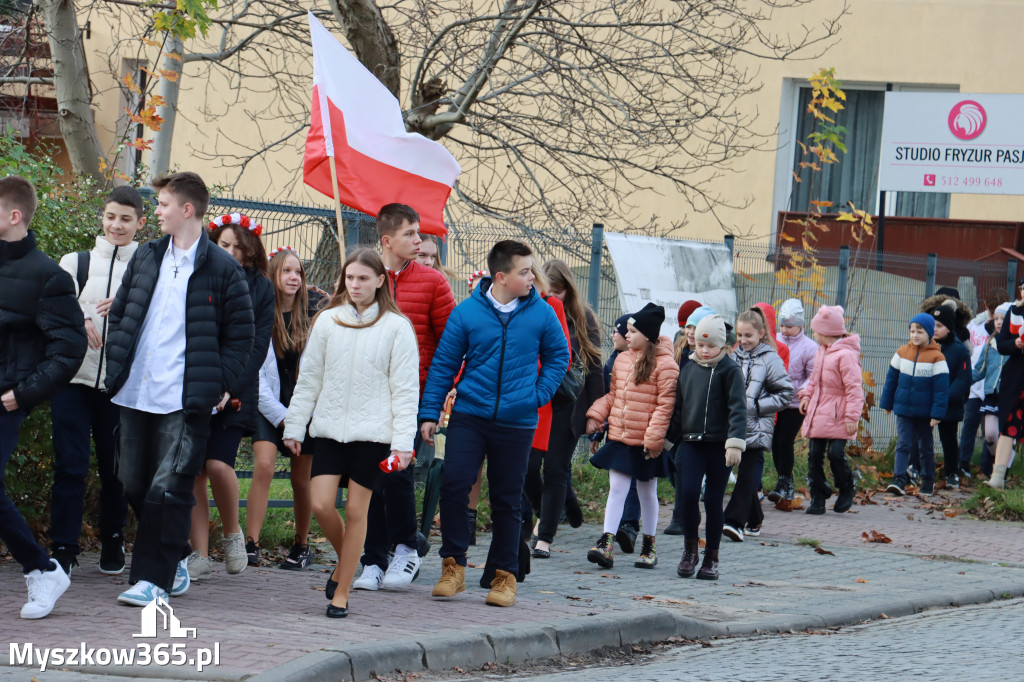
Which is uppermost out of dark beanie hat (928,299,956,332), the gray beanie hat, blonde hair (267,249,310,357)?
dark beanie hat (928,299,956,332)

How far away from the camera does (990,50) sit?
818 inches

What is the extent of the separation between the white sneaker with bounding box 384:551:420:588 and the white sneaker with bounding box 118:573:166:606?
57.3 inches

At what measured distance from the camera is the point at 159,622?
6047 mm

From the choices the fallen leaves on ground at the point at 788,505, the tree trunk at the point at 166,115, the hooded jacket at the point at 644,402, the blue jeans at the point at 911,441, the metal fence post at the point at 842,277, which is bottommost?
the fallen leaves on ground at the point at 788,505

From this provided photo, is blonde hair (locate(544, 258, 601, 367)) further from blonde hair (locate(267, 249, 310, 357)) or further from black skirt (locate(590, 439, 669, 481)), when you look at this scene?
blonde hair (locate(267, 249, 310, 357))

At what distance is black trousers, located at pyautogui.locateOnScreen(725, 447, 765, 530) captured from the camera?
10.1 meters

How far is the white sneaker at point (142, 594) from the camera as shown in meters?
6.29

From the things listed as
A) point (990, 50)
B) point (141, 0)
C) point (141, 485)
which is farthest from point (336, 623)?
point (990, 50)

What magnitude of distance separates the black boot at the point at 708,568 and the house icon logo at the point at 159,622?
366cm

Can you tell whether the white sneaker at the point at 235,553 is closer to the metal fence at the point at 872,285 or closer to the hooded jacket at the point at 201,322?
the hooded jacket at the point at 201,322

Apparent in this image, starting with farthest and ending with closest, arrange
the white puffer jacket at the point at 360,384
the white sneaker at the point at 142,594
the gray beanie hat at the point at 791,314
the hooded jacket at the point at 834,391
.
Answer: the gray beanie hat at the point at 791,314
the hooded jacket at the point at 834,391
the white puffer jacket at the point at 360,384
the white sneaker at the point at 142,594

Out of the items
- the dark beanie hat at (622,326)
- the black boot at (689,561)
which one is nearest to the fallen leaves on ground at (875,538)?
the black boot at (689,561)

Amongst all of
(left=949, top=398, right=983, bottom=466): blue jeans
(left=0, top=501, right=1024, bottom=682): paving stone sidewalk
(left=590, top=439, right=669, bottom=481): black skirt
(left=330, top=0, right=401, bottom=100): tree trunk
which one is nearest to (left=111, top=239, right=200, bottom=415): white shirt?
(left=0, top=501, right=1024, bottom=682): paving stone sidewalk

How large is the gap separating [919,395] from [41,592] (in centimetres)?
953
